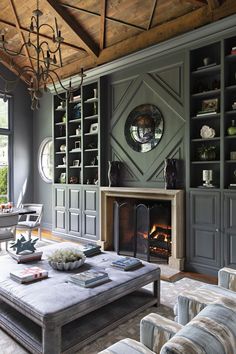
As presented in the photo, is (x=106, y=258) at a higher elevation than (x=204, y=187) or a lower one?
lower

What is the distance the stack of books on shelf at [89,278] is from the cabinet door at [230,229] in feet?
6.43

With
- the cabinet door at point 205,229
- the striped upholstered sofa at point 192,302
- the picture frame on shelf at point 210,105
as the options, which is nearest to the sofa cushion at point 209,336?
the striped upholstered sofa at point 192,302

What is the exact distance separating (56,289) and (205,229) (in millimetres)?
2445

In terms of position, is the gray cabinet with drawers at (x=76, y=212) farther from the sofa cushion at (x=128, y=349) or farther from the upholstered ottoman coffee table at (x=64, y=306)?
the sofa cushion at (x=128, y=349)

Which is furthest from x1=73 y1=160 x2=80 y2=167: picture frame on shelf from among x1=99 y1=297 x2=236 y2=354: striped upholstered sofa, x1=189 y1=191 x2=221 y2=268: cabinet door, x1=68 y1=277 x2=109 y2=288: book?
x1=99 y1=297 x2=236 y2=354: striped upholstered sofa

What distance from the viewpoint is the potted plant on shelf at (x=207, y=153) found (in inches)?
167

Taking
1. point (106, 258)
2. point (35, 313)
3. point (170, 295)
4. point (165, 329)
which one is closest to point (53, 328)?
point (35, 313)

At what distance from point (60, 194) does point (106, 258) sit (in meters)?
3.45

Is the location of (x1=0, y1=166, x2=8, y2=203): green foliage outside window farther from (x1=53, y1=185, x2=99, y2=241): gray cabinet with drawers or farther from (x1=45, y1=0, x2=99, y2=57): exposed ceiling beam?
(x1=45, y1=0, x2=99, y2=57): exposed ceiling beam

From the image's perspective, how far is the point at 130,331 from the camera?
8.79 ft

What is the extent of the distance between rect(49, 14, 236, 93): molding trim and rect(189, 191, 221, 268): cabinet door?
2.17 m

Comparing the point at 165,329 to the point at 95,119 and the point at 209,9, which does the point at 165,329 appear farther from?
the point at 95,119

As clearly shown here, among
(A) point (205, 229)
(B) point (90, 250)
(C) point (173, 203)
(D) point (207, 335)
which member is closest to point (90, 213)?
(C) point (173, 203)

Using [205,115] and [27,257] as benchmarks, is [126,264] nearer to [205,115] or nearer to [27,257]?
[27,257]
